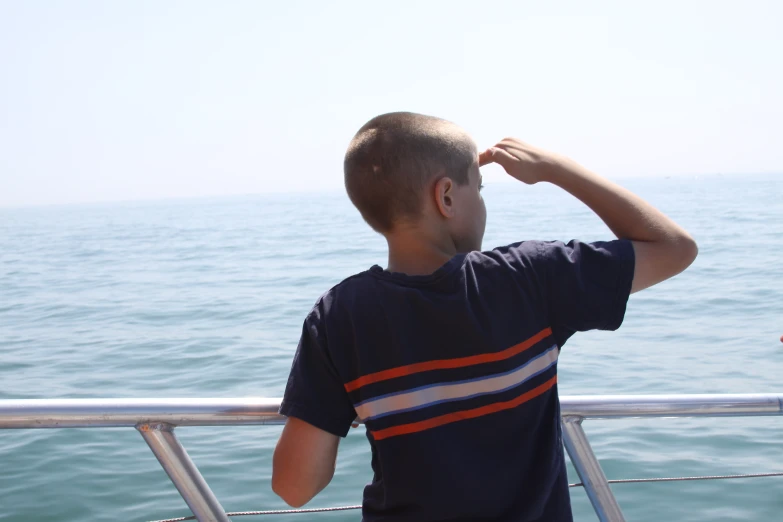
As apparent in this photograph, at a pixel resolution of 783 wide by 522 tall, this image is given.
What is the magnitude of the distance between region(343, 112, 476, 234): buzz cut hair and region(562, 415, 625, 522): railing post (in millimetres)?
478

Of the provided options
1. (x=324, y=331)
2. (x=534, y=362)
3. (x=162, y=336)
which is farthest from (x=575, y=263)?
(x=162, y=336)

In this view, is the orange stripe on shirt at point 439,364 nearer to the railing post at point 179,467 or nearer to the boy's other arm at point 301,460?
the boy's other arm at point 301,460

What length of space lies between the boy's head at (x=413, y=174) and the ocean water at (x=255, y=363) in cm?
270

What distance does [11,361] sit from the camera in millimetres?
8469

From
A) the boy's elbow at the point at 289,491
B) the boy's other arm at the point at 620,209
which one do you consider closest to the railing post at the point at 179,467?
the boy's elbow at the point at 289,491

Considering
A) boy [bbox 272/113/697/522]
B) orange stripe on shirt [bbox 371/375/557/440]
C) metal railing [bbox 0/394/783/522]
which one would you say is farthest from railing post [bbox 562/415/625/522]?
orange stripe on shirt [bbox 371/375/557/440]

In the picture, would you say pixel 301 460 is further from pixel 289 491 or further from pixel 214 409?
pixel 214 409

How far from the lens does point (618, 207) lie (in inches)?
57.8

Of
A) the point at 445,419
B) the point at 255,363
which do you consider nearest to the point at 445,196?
the point at 445,419

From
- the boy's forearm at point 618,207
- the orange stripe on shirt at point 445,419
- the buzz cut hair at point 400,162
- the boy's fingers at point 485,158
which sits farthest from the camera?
the boy's fingers at point 485,158

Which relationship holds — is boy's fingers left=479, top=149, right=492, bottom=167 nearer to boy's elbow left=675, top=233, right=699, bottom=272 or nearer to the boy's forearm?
the boy's forearm

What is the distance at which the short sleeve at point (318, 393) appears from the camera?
4.30ft

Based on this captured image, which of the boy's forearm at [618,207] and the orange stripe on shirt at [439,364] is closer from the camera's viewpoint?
the orange stripe on shirt at [439,364]

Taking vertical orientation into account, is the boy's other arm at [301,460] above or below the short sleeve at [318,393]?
below
